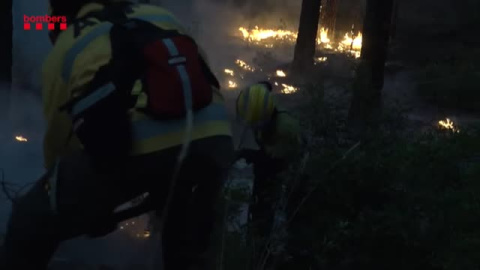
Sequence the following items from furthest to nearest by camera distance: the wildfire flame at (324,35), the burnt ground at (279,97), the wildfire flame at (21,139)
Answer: the wildfire flame at (324,35)
the wildfire flame at (21,139)
the burnt ground at (279,97)

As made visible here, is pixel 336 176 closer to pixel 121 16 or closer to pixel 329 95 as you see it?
pixel 329 95

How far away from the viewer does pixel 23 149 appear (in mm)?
7988

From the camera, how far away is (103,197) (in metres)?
3.18

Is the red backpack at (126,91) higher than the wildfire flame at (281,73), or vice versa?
the red backpack at (126,91)

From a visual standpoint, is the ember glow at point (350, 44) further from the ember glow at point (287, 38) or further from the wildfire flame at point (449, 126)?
the wildfire flame at point (449, 126)

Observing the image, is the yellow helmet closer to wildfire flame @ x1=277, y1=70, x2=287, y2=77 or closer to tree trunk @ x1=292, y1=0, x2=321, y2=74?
tree trunk @ x1=292, y1=0, x2=321, y2=74

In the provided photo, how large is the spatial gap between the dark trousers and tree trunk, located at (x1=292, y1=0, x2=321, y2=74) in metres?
14.3

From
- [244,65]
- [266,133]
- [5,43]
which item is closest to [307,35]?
[244,65]

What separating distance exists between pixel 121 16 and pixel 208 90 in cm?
41

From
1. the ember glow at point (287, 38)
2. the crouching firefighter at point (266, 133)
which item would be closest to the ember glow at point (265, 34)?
the ember glow at point (287, 38)

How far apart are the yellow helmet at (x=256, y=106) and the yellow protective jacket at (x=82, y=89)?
8.28ft

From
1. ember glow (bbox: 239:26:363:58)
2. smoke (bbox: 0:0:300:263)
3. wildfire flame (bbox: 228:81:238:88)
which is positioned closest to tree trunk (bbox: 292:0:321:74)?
smoke (bbox: 0:0:300:263)

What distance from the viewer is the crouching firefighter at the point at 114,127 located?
311 centimetres

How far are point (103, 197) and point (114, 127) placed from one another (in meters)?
0.26
